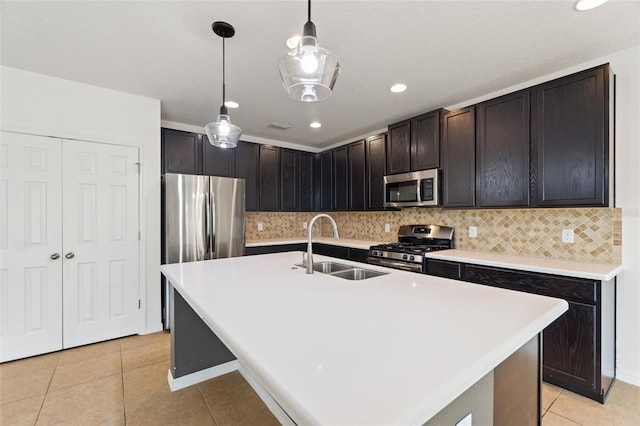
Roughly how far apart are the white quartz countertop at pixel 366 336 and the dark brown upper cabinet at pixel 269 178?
2764 mm

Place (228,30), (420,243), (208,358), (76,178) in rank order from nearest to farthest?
(228,30) → (208,358) → (76,178) → (420,243)

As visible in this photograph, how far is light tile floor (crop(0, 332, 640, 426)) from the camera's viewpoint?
6.10 feet

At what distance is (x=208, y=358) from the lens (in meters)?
2.32

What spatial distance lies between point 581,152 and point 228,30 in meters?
2.70

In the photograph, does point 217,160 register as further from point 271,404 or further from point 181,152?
point 271,404

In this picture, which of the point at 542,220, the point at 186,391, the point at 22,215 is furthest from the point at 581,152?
the point at 22,215

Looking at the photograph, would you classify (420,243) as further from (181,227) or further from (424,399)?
(424,399)

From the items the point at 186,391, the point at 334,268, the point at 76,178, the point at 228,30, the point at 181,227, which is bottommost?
the point at 186,391

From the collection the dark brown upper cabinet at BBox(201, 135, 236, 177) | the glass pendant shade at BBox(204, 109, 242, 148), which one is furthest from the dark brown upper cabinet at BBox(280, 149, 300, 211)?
the glass pendant shade at BBox(204, 109, 242, 148)

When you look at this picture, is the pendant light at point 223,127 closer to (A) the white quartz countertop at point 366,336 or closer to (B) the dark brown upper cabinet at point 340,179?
(A) the white quartz countertop at point 366,336

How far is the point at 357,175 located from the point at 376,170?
38 cm

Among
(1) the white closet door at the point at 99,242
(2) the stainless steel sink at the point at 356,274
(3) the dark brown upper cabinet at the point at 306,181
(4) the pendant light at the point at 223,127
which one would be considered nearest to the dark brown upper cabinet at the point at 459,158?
(2) the stainless steel sink at the point at 356,274

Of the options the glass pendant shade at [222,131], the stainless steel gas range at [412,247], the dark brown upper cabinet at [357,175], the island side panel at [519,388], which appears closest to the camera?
the island side panel at [519,388]

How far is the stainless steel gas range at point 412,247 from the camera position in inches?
121
